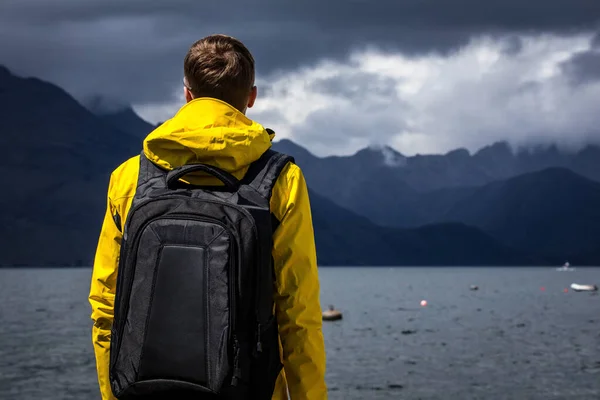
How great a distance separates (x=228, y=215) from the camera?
151 inches

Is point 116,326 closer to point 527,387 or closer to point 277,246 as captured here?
point 277,246

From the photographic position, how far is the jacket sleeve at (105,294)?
4070 millimetres

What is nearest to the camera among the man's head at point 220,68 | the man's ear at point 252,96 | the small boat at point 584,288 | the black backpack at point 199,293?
the black backpack at point 199,293

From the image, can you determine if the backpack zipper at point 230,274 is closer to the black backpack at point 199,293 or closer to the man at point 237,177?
the black backpack at point 199,293

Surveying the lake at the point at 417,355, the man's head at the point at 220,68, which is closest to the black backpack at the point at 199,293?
the man's head at the point at 220,68

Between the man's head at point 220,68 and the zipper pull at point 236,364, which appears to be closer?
the zipper pull at point 236,364

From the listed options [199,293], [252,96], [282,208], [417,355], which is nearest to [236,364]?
[199,293]

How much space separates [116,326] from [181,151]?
0.88 meters

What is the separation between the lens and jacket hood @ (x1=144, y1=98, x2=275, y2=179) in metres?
3.81

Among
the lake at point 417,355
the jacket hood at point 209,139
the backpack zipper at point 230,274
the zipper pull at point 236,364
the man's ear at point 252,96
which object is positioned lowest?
the lake at point 417,355

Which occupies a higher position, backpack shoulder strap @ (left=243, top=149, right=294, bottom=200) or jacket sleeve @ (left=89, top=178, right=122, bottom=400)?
backpack shoulder strap @ (left=243, top=149, right=294, bottom=200)

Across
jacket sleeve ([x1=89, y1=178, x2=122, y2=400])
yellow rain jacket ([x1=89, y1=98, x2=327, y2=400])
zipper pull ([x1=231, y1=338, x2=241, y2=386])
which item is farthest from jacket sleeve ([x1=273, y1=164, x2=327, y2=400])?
jacket sleeve ([x1=89, y1=178, x2=122, y2=400])

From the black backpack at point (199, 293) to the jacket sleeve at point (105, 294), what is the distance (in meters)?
0.17

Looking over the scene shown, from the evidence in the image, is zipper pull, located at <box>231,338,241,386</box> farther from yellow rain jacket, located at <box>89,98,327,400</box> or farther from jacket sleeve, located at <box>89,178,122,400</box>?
jacket sleeve, located at <box>89,178,122,400</box>
